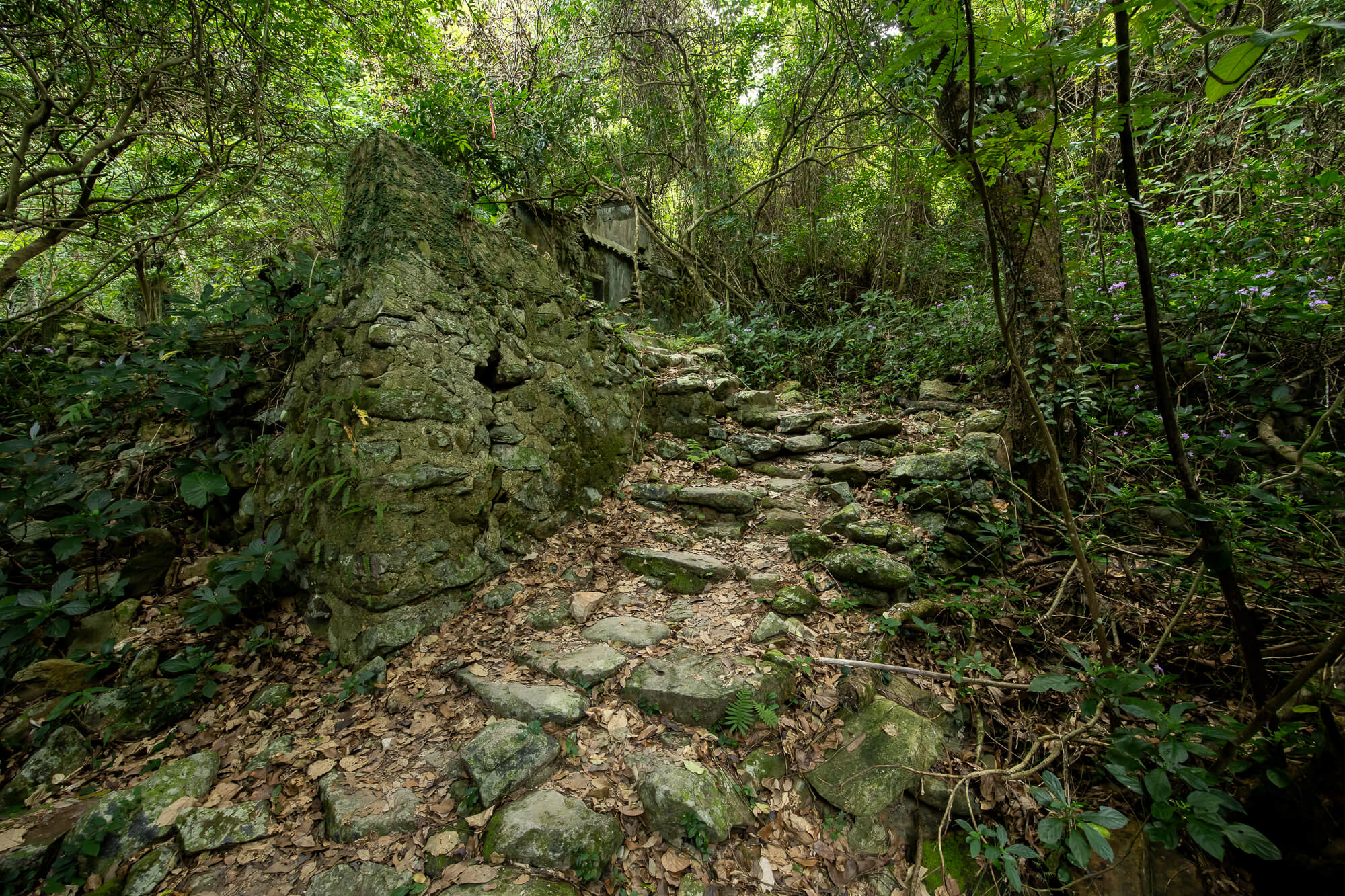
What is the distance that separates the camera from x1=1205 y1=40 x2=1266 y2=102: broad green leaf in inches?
43.2

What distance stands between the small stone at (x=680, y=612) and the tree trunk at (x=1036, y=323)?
2874mm

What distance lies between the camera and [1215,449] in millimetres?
3312

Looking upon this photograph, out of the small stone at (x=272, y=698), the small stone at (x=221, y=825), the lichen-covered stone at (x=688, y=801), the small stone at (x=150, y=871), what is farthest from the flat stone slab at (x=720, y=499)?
the small stone at (x=150, y=871)

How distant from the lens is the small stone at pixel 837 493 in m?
4.72

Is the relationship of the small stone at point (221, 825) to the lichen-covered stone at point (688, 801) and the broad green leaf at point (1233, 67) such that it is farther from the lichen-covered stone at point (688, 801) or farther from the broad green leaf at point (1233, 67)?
the broad green leaf at point (1233, 67)

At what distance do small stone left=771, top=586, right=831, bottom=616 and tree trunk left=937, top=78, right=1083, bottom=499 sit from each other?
6.87 ft

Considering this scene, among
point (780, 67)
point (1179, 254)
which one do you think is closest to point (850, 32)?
point (780, 67)

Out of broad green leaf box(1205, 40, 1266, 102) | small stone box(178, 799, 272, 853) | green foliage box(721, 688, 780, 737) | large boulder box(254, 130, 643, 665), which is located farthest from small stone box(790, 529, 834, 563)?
small stone box(178, 799, 272, 853)

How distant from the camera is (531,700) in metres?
2.80

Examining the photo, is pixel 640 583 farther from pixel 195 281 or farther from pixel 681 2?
pixel 681 2

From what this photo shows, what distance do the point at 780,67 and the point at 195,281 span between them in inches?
412

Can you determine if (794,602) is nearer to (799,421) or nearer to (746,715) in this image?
(746,715)

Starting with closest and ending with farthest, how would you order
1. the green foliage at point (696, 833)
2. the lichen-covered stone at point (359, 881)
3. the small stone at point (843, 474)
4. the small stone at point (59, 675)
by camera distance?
the lichen-covered stone at point (359, 881) → the green foliage at point (696, 833) → the small stone at point (59, 675) → the small stone at point (843, 474)

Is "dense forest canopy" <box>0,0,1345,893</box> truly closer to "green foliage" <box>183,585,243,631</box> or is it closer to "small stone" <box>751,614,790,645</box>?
"green foliage" <box>183,585,243,631</box>
